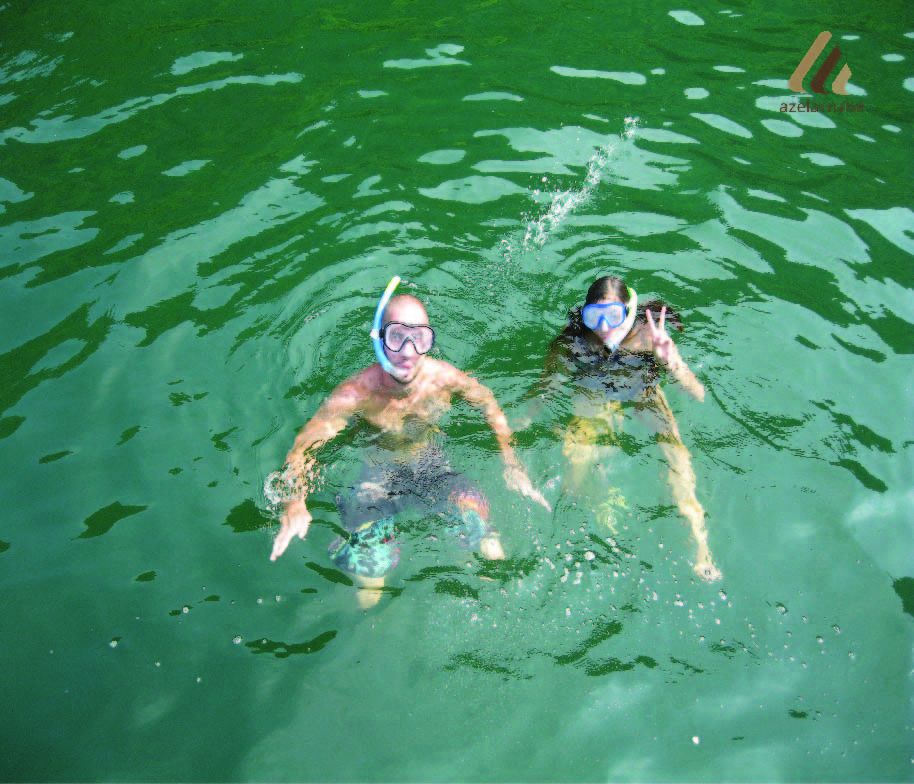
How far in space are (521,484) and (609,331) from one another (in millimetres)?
1291

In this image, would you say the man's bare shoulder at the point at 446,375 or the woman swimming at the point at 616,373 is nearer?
the woman swimming at the point at 616,373

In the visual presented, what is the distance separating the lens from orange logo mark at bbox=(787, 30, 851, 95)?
805cm

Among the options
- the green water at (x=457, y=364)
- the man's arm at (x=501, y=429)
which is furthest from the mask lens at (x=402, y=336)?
the green water at (x=457, y=364)

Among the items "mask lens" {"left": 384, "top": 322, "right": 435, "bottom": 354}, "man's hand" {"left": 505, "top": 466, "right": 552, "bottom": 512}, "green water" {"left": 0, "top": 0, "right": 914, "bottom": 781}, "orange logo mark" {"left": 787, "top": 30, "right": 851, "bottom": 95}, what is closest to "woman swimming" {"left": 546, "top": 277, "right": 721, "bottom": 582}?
"green water" {"left": 0, "top": 0, "right": 914, "bottom": 781}

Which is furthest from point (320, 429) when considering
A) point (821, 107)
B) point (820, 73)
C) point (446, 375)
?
point (820, 73)

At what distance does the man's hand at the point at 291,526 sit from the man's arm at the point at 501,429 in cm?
137

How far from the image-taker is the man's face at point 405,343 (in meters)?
4.65

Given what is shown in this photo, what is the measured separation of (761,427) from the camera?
5.16m

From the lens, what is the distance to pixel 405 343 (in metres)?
4.59

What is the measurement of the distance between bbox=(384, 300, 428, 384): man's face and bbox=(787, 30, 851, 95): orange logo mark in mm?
6011

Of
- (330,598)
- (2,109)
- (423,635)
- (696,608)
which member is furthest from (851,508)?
(2,109)

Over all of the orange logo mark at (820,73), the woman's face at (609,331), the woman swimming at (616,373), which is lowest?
the woman swimming at (616,373)

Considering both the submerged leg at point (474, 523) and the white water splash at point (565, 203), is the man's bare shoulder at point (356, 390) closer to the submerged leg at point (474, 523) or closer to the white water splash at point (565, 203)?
the submerged leg at point (474, 523)

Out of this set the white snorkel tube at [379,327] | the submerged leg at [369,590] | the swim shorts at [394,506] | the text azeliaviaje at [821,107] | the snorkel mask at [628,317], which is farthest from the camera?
the text azeliaviaje at [821,107]
